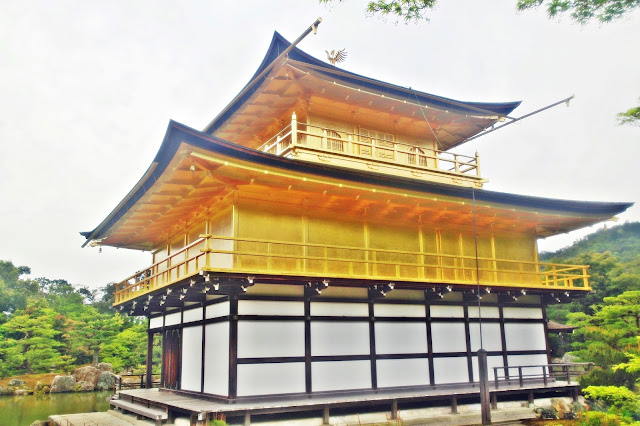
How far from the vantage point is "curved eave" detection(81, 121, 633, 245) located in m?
11.9

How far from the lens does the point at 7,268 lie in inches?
2212

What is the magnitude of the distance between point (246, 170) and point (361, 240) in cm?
499

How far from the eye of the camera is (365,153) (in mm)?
18625

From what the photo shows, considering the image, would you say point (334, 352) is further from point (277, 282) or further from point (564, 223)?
point (564, 223)

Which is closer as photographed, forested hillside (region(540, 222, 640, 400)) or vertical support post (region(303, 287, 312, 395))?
vertical support post (region(303, 287, 312, 395))

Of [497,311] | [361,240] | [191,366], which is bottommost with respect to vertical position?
[191,366]

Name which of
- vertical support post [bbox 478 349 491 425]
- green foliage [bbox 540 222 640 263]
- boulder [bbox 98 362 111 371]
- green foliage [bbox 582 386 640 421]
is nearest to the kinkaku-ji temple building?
vertical support post [bbox 478 349 491 425]

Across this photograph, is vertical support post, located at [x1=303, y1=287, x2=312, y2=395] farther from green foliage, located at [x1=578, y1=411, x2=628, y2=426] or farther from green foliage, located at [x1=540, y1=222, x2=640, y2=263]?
green foliage, located at [x1=540, y1=222, x2=640, y2=263]

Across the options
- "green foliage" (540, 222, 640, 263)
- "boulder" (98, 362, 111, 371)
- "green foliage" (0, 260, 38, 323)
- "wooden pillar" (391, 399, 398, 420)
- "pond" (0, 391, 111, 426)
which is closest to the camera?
"wooden pillar" (391, 399, 398, 420)

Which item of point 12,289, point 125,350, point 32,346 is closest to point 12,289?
point 12,289

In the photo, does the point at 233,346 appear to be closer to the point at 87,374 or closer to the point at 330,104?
the point at 330,104

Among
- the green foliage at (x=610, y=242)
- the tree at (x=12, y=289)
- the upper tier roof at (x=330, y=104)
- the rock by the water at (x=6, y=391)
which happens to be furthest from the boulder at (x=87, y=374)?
the green foliage at (x=610, y=242)

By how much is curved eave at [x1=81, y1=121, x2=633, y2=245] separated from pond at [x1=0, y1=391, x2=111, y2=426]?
8.48 meters

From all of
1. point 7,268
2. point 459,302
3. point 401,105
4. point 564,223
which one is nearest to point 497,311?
point 459,302
